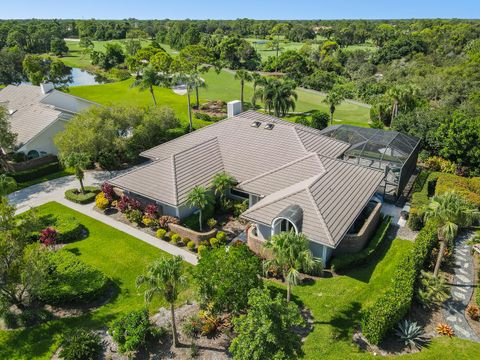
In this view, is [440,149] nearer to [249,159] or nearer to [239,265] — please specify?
[249,159]

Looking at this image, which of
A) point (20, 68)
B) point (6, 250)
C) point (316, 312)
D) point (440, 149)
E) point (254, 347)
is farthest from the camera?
point (20, 68)

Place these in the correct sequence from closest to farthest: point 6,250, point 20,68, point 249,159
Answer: point 6,250, point 249,159, point 20,68

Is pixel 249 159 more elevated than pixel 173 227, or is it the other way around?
pixel 249 159

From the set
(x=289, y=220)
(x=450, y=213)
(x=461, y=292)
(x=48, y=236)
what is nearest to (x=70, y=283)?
(x=48, y=236)

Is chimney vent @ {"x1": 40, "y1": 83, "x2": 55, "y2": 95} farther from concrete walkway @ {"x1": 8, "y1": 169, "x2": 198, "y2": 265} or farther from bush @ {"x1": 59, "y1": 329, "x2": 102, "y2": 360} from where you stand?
bush @ {"x1": 59, "y1": 329, "x2": 102, "y2": 360}

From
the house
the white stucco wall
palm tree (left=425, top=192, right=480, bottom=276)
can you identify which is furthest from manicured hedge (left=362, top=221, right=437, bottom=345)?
the white stucco wall

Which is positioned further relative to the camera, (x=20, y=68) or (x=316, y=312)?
(x=20, y=68)

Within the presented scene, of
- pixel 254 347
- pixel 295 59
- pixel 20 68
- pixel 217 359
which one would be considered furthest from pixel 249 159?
pixel 20 68
